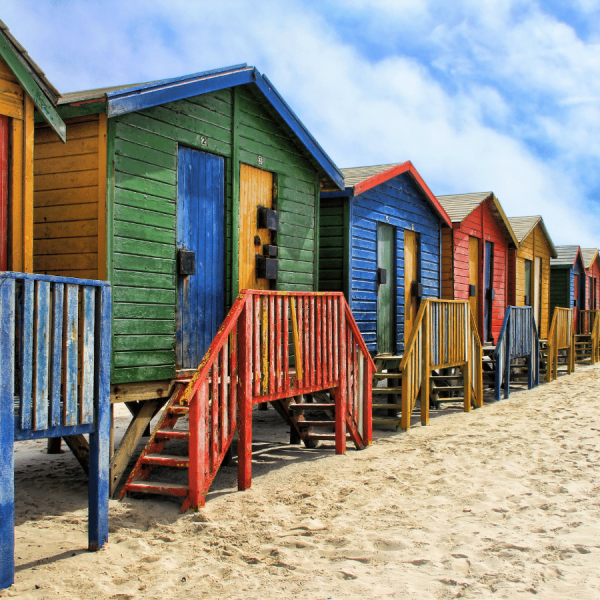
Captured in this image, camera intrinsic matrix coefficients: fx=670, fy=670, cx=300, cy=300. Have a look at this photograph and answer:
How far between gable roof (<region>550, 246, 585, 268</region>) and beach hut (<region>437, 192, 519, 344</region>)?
29.0 ft

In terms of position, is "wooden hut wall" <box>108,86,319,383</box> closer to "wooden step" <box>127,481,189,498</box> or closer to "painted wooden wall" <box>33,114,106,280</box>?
"painted wooden wall" <box>33,114,106,280</box>

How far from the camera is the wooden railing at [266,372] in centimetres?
573

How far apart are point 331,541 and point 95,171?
395cm

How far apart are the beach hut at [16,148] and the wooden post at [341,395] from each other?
149 inches

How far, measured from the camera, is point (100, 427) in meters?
4.66

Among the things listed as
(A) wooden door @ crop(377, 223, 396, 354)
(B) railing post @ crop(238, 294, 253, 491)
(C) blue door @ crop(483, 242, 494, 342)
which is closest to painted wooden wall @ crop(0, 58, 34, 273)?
(B) railing post @ crop(238, 294, 253, 491)

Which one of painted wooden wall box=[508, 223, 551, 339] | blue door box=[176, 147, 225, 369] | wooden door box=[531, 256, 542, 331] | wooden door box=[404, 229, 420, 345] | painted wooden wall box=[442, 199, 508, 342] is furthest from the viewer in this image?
wooden door box=[531, 256, 542, 331]

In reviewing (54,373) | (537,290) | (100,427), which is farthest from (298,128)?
(537,290)

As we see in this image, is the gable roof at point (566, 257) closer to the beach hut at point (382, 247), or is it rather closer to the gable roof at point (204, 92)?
the beach hut at point (382, 247)

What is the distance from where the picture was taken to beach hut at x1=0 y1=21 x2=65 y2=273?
5273mm

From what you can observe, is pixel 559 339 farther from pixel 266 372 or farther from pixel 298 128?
pixel 266 372

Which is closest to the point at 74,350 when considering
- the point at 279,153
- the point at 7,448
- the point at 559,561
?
the point at 7,448

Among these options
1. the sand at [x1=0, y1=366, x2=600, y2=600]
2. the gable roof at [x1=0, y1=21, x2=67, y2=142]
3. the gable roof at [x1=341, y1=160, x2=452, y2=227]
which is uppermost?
the gable roof at [x1=341, y1=160, x2=452, y2=227]

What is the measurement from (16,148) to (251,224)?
11.1 ft
